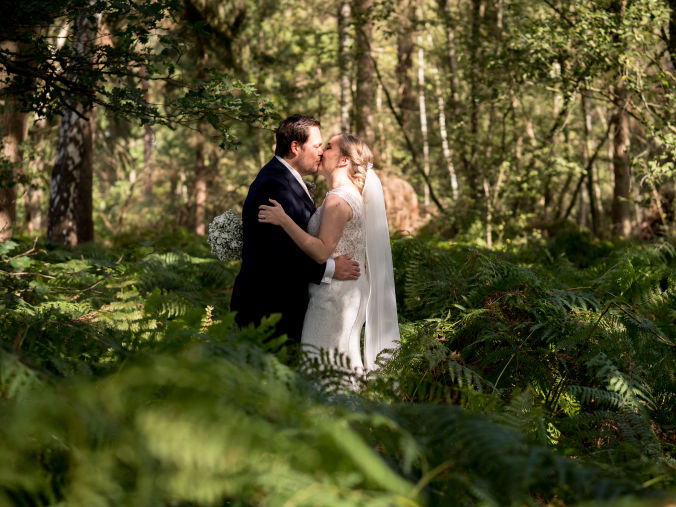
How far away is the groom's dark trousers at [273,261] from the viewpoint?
180 inches

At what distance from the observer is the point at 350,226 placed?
4.82m

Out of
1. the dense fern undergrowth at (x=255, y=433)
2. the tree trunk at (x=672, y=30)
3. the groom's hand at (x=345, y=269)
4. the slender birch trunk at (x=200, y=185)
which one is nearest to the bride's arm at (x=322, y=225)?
the groom's hand at (x=345, y=269)

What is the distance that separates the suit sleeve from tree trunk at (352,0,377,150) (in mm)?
9143

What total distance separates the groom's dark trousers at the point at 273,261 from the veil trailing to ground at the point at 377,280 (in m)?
0.53

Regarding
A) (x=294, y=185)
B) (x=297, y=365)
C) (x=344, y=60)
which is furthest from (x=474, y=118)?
(x=297, y=365)

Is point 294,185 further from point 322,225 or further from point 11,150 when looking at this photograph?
point 11,150

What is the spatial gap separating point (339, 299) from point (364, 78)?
10800mm

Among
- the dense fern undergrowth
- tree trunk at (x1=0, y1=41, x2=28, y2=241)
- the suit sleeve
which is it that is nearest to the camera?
the dense fern undergrowth

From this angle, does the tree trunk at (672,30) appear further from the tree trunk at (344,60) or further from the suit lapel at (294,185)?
the suit lapel at (294,185)

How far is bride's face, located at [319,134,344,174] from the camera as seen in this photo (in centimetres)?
494

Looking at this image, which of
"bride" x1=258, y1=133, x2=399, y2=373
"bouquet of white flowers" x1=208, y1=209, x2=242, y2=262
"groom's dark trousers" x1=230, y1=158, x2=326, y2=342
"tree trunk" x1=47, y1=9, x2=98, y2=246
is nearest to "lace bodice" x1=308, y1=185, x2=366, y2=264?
"bride" x1=258, y1=133, x2=399, y2=373

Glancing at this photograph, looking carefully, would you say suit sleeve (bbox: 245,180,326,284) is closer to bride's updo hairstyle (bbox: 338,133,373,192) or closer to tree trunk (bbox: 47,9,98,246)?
bride's updo hairstyle (bbox: 338,133,373,192)

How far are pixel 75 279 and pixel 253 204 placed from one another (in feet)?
7.31

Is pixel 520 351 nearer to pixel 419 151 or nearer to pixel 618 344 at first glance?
pixel 618 344
